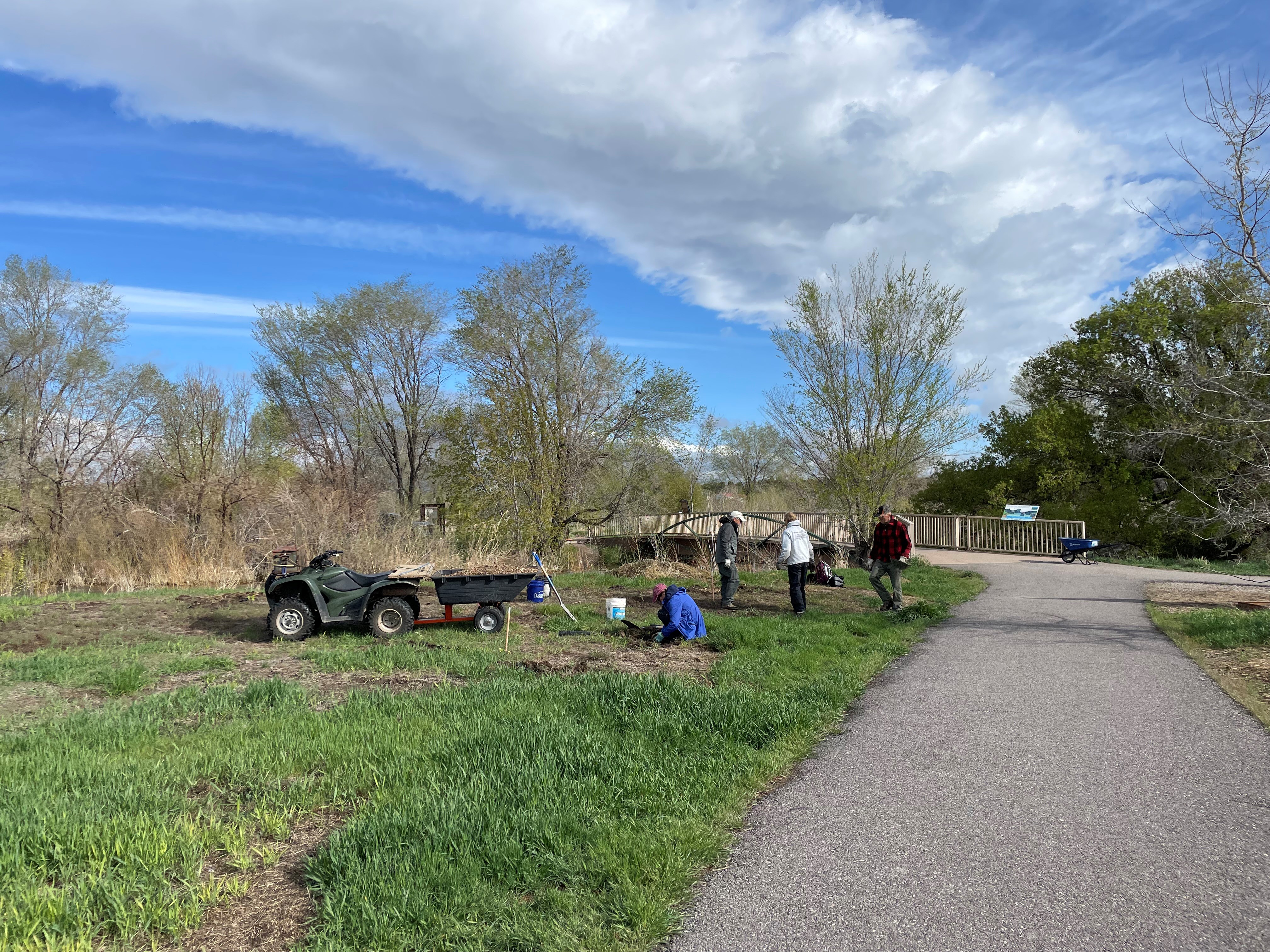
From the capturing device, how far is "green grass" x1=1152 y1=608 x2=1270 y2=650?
9227 mm

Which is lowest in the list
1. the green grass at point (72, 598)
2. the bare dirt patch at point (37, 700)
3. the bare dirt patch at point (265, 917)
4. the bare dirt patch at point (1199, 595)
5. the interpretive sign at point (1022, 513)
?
the bare dirt patch at point (265, 917)

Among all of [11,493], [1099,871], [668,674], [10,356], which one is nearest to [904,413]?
[668,674]

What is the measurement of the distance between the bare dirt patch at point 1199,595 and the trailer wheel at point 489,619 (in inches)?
416

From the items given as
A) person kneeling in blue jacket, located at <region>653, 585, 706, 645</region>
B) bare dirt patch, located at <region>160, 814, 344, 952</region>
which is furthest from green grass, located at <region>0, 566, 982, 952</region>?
person kneeling in blue jacket, located at <region>653, 585, 706, 645</region>

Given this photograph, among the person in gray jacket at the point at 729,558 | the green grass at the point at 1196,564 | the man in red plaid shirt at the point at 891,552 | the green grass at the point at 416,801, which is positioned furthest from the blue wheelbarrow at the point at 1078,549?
the green grass at the point at 416,801

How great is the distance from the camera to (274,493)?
→ 1839 centimetres

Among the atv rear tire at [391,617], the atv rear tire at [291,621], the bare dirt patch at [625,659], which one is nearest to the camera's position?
the bare dirt patch at [625,659]

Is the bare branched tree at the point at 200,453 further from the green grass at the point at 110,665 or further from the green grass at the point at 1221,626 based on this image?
the green grass at the point at 1221,626

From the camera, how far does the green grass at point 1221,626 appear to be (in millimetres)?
9227

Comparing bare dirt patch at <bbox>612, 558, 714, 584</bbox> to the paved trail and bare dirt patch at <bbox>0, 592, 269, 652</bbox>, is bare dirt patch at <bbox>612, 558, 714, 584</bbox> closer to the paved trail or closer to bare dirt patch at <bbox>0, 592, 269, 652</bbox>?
bare dirt patch at <bbox>0, 592, 269, 652</bbox>

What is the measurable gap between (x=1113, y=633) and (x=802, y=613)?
4.24 metres

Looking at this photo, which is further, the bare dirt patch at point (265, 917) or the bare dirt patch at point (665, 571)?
the bare dirt patch at point (665, 571)

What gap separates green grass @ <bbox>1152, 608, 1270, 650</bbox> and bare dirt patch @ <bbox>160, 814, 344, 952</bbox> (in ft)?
33.6

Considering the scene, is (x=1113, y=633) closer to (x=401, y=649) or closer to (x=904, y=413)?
(x=401, y=649)
